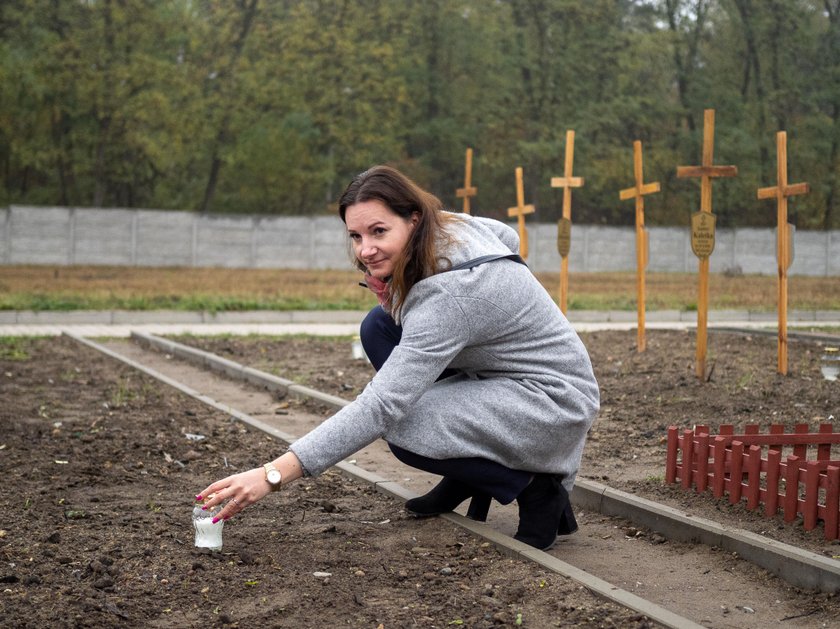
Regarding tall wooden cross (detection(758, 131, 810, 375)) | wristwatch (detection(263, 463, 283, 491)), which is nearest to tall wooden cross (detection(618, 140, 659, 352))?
tall wooden cross (detection(758, 131, 810, 375))

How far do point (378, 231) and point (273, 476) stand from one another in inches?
37.3

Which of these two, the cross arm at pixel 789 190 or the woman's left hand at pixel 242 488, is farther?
the cross arm at pixel 789 190

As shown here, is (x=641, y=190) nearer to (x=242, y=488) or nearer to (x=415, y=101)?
(x=242, y=488)

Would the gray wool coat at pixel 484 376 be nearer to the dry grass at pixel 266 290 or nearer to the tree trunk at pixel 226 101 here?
the dry grass at pixel 266 290

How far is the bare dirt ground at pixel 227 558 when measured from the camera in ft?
11.3

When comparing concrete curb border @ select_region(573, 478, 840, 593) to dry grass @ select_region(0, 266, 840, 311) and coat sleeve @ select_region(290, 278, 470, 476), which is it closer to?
coat sleeve @ select_region(290, 278, 470, 476)

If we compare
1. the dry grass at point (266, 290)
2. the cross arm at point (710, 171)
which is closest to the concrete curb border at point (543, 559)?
the cross arm at point (710, 171)

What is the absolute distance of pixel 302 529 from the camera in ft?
14.8

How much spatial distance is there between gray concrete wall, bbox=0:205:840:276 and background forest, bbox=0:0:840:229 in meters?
2.88

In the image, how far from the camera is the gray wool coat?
3789 millimetres

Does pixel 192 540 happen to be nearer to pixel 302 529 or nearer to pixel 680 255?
pixel 302 529

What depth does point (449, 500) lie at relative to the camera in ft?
15.1

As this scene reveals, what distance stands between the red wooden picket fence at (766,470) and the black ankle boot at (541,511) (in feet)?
3.15

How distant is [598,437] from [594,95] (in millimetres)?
38438
